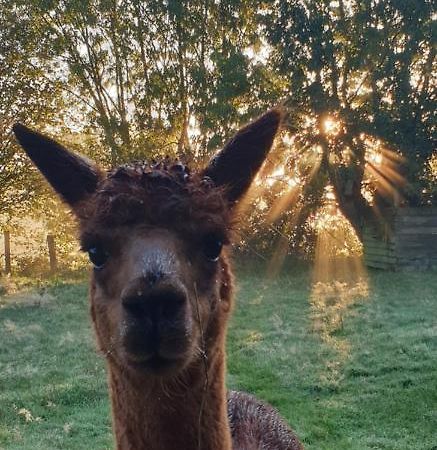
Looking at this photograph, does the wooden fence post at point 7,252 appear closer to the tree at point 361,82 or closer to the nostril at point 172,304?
the tree at point 361,82

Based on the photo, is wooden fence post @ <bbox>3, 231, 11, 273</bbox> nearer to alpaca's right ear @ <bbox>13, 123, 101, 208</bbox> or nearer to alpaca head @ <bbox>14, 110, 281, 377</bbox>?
alpaca's right ear @ <bbox>13, 123, 101, 208</bbox>

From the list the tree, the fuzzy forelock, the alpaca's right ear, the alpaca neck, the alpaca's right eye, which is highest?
the tree

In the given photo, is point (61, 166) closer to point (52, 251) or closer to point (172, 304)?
point (172, 304)

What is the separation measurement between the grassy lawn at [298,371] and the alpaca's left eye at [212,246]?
12.9 feet

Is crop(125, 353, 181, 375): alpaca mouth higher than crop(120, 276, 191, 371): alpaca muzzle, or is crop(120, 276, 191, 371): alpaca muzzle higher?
crop(120, 276, 191, 371): alpaca muzzle

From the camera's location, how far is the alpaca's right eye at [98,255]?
2.74m

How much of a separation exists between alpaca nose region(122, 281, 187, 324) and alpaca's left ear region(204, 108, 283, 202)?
91cm

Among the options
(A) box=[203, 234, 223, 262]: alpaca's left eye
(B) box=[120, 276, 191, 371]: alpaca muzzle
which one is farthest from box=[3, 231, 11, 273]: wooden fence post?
(B) box=[120, 276, 191, 371]: alpaca muzzle

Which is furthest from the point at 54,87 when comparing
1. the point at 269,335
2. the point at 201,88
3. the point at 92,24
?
the point at 269,335

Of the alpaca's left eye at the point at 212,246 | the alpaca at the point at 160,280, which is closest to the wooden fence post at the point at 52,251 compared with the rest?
the alpaca at the point at 160,280

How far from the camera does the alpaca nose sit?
2.29m

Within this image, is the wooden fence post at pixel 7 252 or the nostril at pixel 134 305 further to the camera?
the wooden fence post at pixel 7 252

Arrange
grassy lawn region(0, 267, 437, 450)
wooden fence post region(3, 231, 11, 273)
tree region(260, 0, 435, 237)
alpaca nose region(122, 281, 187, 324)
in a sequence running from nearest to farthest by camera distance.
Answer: alpaca nose region(122, 281, 187, 324)
grassy lawn region(0, 267, 437, 450)
tree region(260, 0, 435, 237)
wooden fence post region(3, 231, 11, 273)

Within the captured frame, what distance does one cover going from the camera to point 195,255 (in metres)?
2.73
